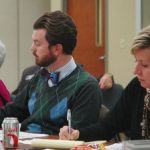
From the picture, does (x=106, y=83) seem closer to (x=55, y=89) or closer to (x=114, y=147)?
(x=55, y=89)

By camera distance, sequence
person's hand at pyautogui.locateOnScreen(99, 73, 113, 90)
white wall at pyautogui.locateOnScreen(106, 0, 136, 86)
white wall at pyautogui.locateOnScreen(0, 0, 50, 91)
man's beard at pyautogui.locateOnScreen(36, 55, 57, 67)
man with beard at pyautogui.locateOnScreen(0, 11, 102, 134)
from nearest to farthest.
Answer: man with beard at pyautogui.locateOnScreen(0, 11, 102, 134)
man's beard at pyautogui.locateOnScreen(36, 55, 57, 67)
person's hand at pyautogui.locateOnScreen(99, 73, 113, 90)
white wall at pyautogui.locateOnScreen(106, 0, 136, 86)
white wall at pyautogui.locateOnScreen(0, 0, 50, 91)

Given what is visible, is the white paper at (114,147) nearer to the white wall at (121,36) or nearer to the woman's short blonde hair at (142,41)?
the woman's short blonde hair at (142,41)

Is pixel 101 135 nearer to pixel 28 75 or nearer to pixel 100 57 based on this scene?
pixel 28 75

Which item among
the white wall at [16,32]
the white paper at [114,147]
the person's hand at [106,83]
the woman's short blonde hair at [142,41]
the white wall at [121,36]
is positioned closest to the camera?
the white paper at [114,147]

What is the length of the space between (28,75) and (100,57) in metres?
2.18

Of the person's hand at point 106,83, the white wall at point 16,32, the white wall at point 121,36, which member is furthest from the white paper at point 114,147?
the white wall at point 16,32

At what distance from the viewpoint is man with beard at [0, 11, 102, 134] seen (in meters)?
2.38

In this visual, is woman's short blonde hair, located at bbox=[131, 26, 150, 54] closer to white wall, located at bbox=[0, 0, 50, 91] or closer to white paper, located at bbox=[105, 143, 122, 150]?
white paper, located at bbox=[105, 143, 122, 150]

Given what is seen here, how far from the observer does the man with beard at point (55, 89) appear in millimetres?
2381

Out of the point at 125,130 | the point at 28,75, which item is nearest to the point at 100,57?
the point at 28,75

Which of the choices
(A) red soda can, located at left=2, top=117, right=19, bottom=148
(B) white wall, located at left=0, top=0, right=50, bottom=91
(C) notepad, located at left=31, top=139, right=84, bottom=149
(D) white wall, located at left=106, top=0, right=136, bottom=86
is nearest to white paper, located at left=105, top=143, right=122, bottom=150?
(C) notepad, located at left=31, top=139, right=84, bottom=149

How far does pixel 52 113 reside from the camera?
2.42m

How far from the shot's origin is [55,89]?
2.48 metres

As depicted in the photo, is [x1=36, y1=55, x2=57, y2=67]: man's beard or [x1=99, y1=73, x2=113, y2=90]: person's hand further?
[x1=99, y1=73, x2=113, y2=90]: person's hand
